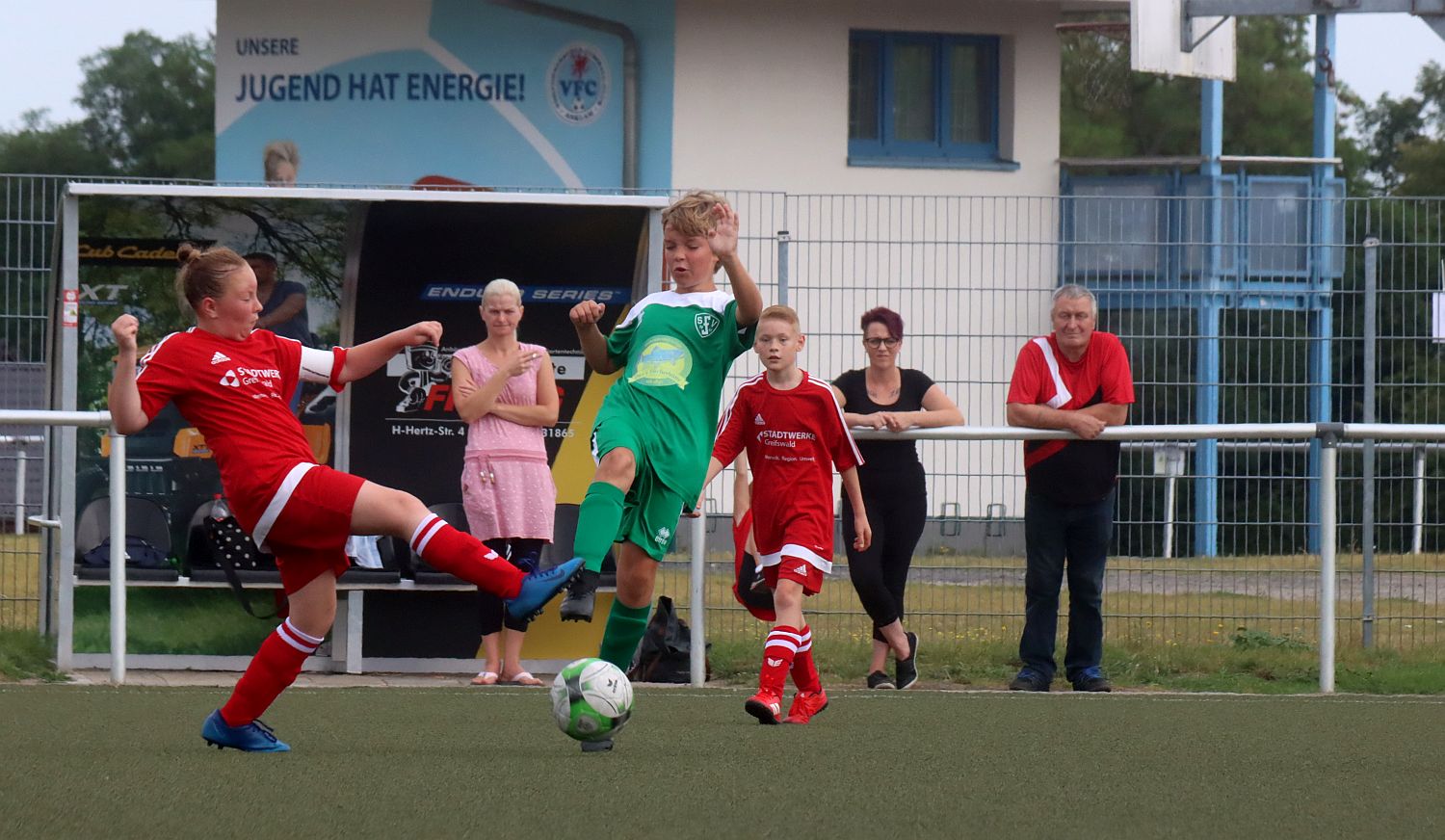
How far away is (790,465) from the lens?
7020 mm

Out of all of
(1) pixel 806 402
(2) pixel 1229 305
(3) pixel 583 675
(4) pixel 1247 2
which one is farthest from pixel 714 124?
(3) pixel 583 675

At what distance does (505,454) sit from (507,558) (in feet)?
1.60

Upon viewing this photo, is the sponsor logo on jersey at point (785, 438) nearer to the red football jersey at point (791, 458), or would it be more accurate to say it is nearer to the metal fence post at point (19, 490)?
the red football jersey at point (791, 458)

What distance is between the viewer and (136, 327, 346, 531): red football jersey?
5.34 metres

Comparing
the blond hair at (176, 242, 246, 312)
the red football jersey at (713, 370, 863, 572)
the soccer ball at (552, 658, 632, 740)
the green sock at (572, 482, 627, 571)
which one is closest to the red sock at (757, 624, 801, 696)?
the red football jersey at (713, 370, 863, 572)

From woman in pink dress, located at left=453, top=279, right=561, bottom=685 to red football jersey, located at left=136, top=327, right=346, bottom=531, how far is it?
3070 millimetres

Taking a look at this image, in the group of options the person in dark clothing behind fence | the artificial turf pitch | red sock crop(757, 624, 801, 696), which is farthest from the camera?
the person in dark clothing behind fence

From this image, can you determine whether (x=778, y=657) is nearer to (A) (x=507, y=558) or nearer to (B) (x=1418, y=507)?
(A) (x=507, y=558)

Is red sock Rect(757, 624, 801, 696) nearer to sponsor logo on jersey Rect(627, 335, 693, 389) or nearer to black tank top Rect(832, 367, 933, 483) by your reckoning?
sponsor logo on jersey Rect(627, 335, 693, 389)

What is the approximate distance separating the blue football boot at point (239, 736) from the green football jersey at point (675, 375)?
1515 millimetres

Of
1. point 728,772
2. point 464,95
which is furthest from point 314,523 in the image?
point 464,95

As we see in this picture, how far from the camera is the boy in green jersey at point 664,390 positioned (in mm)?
6195

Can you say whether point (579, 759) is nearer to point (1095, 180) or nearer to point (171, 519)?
point (171, 519)

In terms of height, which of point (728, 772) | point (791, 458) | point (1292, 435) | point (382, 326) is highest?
point (382, 326)
